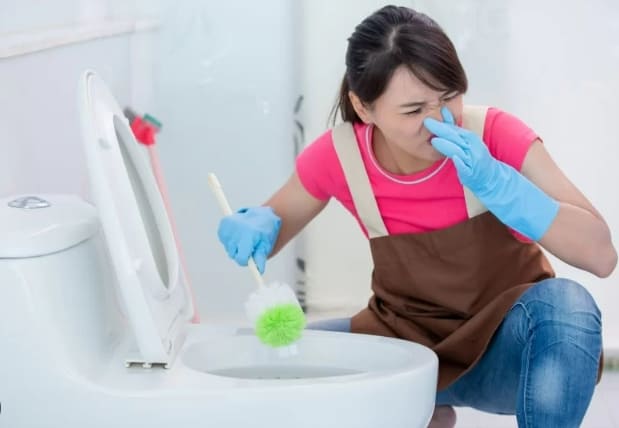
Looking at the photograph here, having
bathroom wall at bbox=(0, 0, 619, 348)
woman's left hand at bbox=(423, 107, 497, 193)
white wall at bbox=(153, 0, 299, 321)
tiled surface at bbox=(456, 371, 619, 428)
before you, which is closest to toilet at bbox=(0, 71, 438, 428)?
woman's left hand at bbox=(423, 107, 497, 193)

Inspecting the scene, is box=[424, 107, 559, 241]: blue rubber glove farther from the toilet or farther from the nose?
the toilet

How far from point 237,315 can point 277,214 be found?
0.82 meters

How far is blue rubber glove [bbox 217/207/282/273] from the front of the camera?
1315 mm

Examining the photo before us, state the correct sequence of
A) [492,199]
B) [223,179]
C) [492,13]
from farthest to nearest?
[223,179], [492,13], [492,199]

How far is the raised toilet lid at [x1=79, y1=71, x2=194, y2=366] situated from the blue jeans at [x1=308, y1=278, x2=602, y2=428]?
0.43 metres

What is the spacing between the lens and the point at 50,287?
1.04m

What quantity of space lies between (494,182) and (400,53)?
0.21 metres

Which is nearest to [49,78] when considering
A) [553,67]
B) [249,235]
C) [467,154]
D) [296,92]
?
[249,235]

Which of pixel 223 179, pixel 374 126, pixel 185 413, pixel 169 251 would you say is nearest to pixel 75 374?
pixel 185 413

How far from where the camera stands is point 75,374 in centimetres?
106

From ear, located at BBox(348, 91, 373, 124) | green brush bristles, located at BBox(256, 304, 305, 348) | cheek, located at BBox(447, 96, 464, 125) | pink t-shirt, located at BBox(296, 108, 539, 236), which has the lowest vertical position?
green brush bristles, located at BBox(256, 304, 305, 348)

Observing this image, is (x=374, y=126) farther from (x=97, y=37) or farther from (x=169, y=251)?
(x=97, y=37)

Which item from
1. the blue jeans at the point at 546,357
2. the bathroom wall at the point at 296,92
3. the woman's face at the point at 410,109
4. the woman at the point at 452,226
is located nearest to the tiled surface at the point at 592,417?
the bathroom wall at the point at 296,92

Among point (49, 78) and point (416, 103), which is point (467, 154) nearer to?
point (416, 103)
